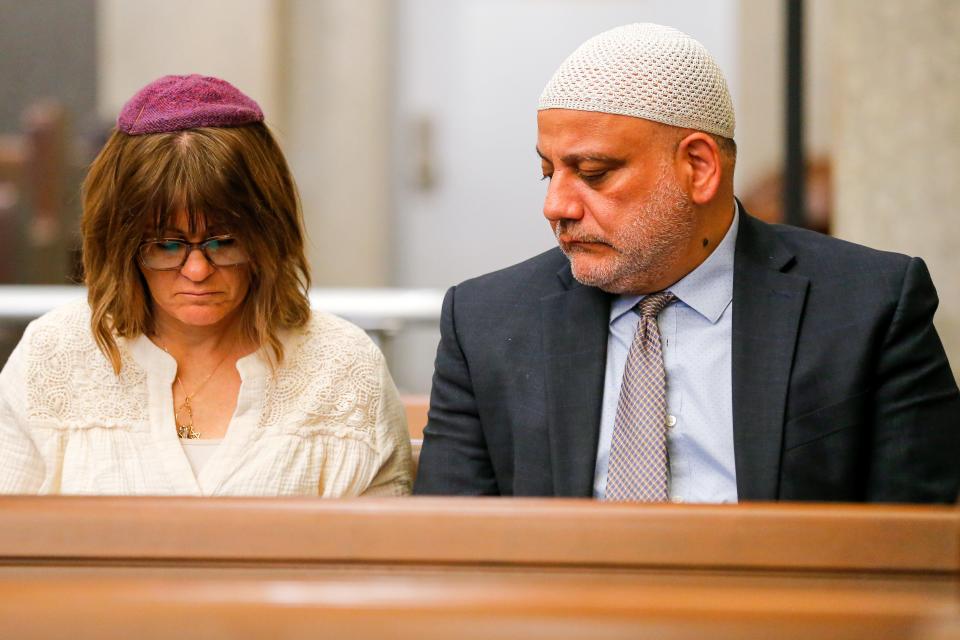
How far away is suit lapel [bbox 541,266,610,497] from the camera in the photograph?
1.90m

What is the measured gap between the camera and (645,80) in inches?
74.9

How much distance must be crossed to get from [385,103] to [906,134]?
105 inches

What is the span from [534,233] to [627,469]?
Result: 13.8ft

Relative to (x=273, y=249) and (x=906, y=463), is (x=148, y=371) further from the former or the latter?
(x=906, y=463)

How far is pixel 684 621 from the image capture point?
1.25 m

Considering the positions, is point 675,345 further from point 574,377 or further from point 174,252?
point 174,252

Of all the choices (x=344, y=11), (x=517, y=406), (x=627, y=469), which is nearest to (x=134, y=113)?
(x=517, y=406)

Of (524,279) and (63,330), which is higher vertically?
(524,279)

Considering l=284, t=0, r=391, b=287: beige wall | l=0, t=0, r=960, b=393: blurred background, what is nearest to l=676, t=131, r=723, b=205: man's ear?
l=0, t=0, r=960, b=393: blurred background

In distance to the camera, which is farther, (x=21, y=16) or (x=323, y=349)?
(x=21, y=16)

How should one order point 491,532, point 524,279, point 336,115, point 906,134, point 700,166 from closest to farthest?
point 491,532, point 700,166, point 524,279, point 906,134, point 336,115

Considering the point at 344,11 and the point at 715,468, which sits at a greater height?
the point at 344,11

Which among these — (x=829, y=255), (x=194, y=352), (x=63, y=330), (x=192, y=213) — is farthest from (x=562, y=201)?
(x=63, y=330)

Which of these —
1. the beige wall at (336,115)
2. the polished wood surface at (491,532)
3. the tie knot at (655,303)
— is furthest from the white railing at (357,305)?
the polished wood surface at (491,532)
